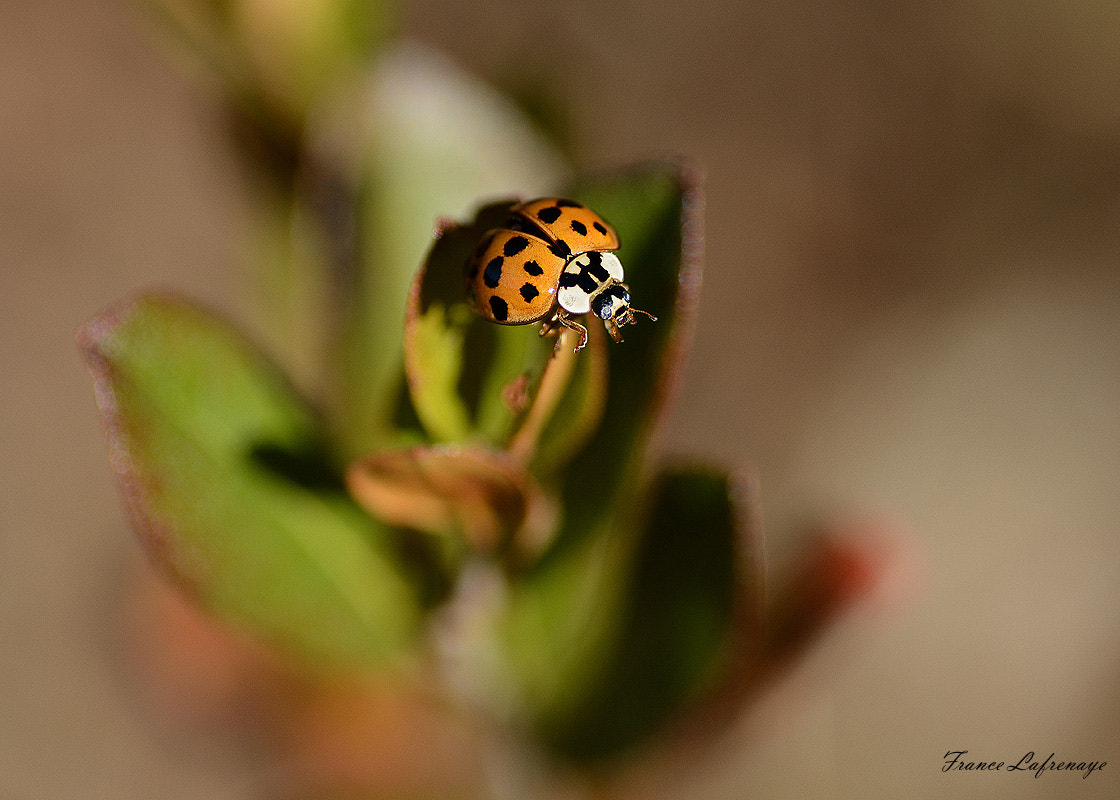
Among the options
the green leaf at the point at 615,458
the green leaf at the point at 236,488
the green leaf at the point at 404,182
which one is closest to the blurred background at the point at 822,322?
the green leaf at the point at 404,182

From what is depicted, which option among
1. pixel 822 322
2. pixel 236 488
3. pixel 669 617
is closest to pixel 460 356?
pixel 236 488

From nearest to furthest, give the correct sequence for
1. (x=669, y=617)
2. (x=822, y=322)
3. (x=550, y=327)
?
1. (x=550, y=327)
2. (x=669, y=617)
3. (x=822, y=322)

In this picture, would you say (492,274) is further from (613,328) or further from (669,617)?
(669,617)

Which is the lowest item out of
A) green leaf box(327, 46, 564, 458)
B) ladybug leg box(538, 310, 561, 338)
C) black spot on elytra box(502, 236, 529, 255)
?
ladybug leg box(538, 310, 561, 338)

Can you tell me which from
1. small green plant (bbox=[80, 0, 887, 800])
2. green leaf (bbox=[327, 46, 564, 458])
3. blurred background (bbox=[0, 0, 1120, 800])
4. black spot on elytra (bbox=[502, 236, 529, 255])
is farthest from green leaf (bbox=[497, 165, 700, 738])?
blurred background (bbox=[0, 0, 1120, 800])

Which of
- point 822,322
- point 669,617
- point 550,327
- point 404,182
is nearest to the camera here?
point 550,327

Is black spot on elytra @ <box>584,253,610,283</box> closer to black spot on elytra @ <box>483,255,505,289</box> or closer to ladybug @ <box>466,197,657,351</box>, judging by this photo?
Answer: ladybug @ <box>466,197,657,351</box>
